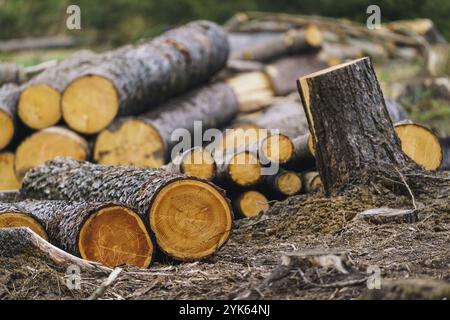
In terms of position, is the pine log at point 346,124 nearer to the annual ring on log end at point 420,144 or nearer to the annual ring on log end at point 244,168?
the annual ring on log end at point 420,144

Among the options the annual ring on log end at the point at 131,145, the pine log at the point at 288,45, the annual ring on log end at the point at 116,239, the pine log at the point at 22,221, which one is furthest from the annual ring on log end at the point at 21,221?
the pine log at the point at 288,45

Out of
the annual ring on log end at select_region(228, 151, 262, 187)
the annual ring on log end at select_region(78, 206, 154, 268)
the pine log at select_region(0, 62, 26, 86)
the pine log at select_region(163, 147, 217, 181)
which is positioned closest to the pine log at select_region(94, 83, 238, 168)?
the pine log at select_region(163, 147, 217, 181)

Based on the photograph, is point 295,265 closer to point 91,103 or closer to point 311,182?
point 311,182

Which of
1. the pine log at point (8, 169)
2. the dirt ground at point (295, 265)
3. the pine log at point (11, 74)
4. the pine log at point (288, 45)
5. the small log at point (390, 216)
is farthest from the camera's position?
the pine log at point (288, 45)

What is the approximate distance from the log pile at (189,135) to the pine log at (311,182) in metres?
0.02

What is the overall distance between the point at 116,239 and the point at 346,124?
210 centimetres

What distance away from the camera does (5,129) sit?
383 inches

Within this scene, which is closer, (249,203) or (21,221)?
(21,221)

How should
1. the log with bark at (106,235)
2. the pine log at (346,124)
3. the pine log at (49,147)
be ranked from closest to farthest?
the log with bark at (106,235) < the pine log at (346,124) < the pine log at (49,147)

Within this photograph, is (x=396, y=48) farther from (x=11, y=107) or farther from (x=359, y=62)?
(x=359, y=62)

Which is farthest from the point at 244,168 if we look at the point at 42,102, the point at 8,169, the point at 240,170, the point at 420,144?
the point at 8,169

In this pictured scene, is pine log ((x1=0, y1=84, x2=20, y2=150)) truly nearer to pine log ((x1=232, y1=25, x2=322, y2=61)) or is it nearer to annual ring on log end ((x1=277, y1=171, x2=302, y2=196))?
annual ring on log end ((x1=277, y1=171, x2=302, y2=196))

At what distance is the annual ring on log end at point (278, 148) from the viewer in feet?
25.5

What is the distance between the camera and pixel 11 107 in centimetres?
975
